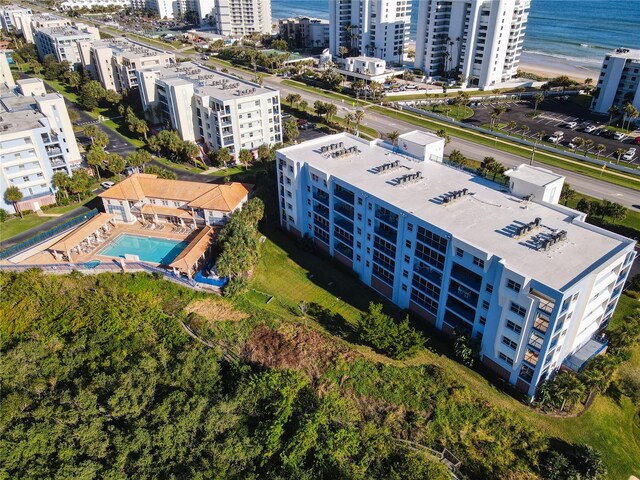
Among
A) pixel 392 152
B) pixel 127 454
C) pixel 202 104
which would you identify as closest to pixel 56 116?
pixel 202 104

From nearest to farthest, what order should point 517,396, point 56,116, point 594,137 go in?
point 517,396
point 56,116
point 594,137

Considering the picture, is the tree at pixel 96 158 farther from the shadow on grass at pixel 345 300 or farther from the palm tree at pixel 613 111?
the palm tree at pixel 613 111

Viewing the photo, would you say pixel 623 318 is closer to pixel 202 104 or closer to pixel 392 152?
pixel 392 152

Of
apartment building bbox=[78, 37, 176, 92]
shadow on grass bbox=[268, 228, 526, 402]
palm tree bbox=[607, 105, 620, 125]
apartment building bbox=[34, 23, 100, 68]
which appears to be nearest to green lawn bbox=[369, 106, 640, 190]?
palm tree bbox=[607, 105, 620, 125]

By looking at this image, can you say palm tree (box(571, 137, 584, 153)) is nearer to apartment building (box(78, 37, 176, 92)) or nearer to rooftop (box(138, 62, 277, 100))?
rooftop (box(138, 62, 277, 100))

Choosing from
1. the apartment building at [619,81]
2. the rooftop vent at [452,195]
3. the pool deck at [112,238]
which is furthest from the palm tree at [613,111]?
the pool deck at [112,238]

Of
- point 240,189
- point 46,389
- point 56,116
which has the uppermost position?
point 56,116
